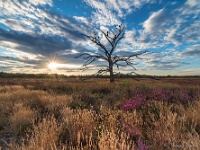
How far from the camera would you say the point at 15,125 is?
210 inches

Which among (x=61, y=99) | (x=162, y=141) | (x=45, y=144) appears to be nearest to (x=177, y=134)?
(x=162, y=141)

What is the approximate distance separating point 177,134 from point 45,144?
2650 mm

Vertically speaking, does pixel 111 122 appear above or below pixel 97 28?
below

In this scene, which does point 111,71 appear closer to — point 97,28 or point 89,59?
point 89,59

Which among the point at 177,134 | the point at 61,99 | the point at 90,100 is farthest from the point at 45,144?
the point at 90,100

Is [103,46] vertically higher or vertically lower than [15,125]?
higher

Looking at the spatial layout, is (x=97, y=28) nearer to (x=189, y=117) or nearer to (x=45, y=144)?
(x=189, y=117)

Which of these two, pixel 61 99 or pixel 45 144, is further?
pixel 61 99

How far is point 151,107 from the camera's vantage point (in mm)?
6535

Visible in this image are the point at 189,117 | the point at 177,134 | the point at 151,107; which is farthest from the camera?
the point at 151,107

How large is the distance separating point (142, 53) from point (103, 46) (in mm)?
4770

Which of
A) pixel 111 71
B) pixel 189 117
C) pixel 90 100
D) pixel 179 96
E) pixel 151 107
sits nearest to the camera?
pixel 189 117

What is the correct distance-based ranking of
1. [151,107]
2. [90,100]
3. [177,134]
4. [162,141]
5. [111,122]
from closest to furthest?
[162,141], [177,134], [111,122], [151,107], [90,100]

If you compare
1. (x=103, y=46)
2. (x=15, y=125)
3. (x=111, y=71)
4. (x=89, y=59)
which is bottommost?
(x=15, y=125)
